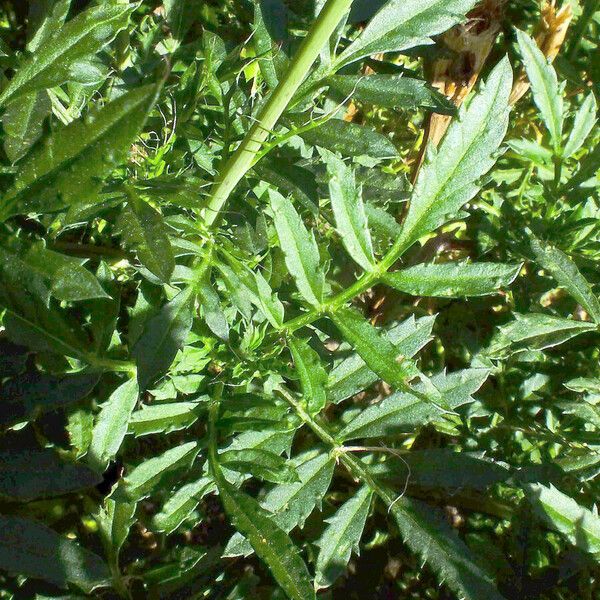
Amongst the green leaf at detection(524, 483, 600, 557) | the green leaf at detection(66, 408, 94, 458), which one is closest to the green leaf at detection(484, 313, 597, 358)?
the green leaf at detection(524, 483, 600, 557)

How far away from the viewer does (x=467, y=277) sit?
97cm

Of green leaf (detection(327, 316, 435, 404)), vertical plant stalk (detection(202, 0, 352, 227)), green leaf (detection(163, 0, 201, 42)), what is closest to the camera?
vertical plant stalk (detection(202, 0, 352, 227))

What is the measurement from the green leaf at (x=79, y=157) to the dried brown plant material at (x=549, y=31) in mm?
1076

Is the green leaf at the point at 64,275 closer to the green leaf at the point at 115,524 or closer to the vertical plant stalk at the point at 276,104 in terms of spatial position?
the vertical plant stalk at the point at 276,104

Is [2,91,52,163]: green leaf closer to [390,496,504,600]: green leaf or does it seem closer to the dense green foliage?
the dense green foliage

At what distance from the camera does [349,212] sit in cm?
98

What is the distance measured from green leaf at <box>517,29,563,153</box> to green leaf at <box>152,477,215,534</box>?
2.80ft

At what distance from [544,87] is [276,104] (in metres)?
0.66

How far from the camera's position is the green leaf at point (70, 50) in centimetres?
91

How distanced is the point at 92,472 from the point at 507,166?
134 centimetres

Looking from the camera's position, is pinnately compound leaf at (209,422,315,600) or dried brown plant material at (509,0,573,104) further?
dried brown plant material at (509,0,573,104)

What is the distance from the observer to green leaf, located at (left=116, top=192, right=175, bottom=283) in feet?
2.67

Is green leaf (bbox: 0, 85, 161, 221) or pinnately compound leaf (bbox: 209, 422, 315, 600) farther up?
green leaf (bbox: 0, 85, 161, 221)

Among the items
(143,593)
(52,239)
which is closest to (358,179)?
(52,239)
